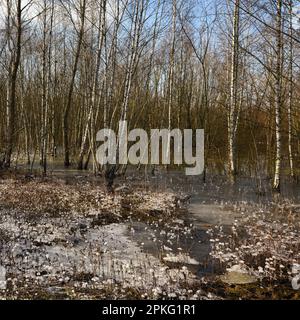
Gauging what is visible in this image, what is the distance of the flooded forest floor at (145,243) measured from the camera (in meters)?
5.21

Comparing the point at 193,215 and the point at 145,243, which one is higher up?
the point at 193,215

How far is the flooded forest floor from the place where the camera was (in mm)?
5207

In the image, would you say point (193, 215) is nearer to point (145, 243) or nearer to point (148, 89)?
point (145, 243)

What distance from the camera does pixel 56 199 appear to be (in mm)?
10562

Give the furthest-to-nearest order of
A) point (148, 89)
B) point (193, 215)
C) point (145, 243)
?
point (148, 89) → point (193, 215) → point (145, 243)

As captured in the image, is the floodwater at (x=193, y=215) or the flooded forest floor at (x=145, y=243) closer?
the flooded forest floor at (x=145, y=243)

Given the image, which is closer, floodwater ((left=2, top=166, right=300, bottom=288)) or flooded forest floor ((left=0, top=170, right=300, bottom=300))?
flooded forest floor ((left=0, top=170, right=300, bottom=300))

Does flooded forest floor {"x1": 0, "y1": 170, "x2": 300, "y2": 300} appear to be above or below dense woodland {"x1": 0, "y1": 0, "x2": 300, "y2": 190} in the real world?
below

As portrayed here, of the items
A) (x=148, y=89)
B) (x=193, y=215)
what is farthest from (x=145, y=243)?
(x=148, y=89)

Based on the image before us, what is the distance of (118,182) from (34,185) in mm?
3386

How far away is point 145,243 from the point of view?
24.5 ft

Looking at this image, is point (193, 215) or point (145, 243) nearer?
point (145, 243)

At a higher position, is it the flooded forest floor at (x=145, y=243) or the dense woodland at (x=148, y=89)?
the dense woodland at (x=148, y=89)
